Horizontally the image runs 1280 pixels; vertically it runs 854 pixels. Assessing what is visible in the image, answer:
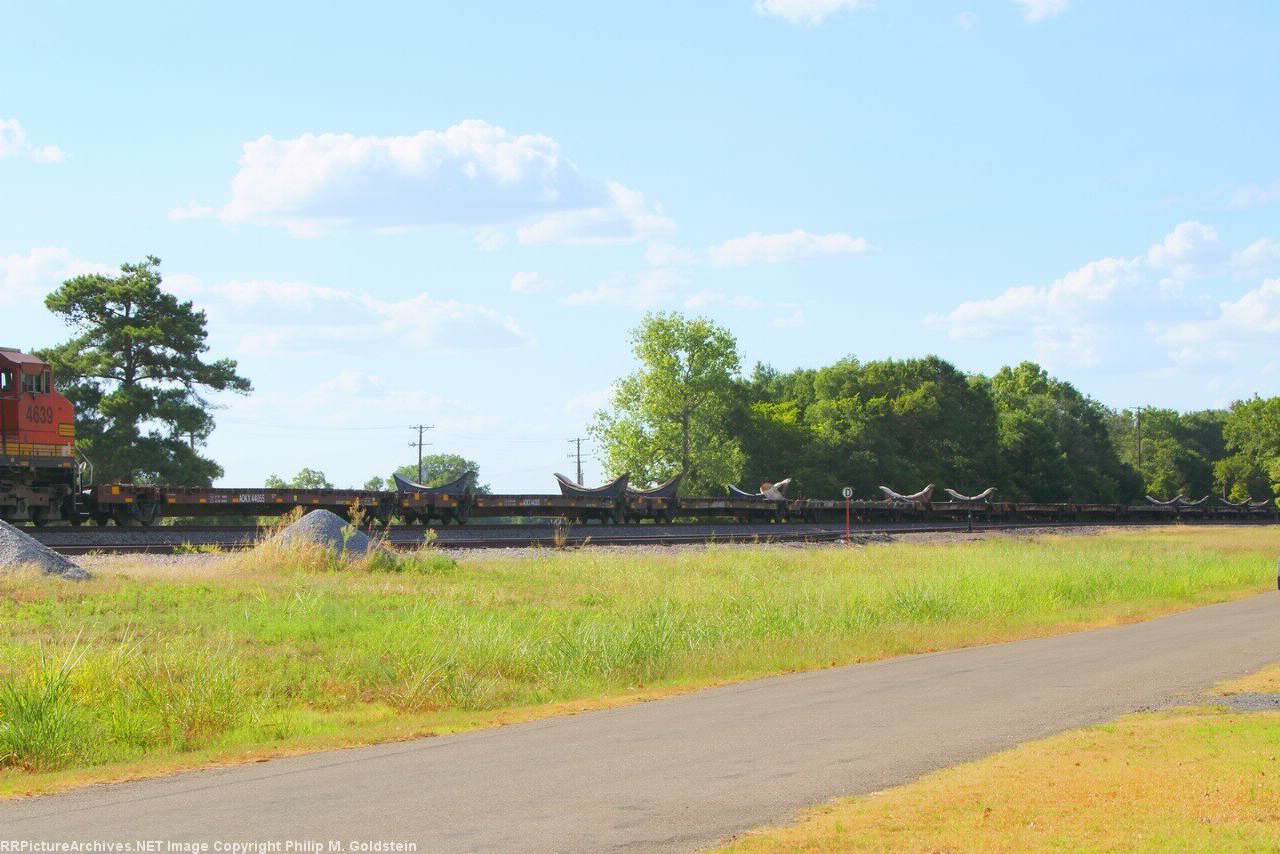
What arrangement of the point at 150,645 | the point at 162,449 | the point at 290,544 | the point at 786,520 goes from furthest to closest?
the point at 786,520
the point at 162,449
the point at 290,544
the point at 150,645

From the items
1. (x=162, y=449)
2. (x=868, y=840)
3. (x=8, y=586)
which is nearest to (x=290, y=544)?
(x=8, y=586)

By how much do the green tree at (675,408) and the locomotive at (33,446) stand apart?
149 feet

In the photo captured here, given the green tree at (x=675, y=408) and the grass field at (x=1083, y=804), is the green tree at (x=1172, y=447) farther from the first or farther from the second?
the grass field at (x=1083, y=804)

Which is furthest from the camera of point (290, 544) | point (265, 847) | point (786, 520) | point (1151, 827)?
point (786, 520)

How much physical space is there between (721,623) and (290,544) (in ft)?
33.3

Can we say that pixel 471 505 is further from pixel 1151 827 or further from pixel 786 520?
pixel 1151 827

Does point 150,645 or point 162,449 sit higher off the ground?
point 162,449

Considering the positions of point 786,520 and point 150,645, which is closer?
point 150,645


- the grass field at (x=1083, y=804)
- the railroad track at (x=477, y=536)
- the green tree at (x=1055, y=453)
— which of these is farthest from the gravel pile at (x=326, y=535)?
the green tree at (x=1055, y=453)

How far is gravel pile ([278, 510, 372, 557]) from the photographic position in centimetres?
2530

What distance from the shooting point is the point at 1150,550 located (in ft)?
136

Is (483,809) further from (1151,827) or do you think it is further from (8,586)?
(8,586)

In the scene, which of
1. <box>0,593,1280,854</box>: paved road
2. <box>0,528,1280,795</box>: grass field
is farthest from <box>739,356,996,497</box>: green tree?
<box>0,593,1280,854</box>: paved road

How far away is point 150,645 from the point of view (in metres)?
15.5
